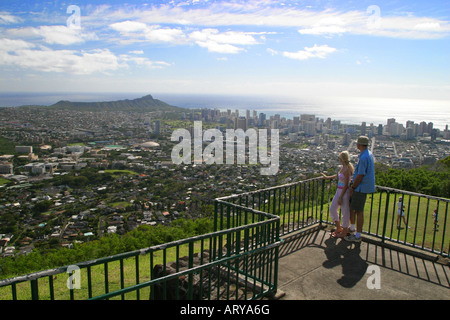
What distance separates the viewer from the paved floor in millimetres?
4754

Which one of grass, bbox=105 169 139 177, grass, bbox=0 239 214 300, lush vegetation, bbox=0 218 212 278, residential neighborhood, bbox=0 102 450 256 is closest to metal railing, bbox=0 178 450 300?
grass, bbox=0 239 214 300

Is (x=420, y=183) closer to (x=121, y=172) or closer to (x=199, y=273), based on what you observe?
(x=199, y=273)

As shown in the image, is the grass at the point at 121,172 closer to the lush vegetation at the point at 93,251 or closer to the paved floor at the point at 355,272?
the lush vegetation at the point at 93,251

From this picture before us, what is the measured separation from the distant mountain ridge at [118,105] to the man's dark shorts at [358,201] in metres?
109

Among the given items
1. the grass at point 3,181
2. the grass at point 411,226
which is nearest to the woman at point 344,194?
the grass at point 411,226

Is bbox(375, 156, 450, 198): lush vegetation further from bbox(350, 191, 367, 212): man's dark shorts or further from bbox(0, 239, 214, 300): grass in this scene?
bbox(0, 239, 214, 300): grass

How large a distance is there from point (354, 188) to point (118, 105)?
123 metres

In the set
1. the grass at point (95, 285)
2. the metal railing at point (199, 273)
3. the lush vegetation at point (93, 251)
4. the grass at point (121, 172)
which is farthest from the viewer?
the grass at point (121, 172)

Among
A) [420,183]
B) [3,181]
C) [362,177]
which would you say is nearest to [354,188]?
[362,177]

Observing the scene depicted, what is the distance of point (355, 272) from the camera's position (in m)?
5.38

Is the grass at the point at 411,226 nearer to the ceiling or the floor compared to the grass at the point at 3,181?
nearer to the ceiling

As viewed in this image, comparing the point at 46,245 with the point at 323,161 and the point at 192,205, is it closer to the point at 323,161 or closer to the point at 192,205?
the point at 192,205

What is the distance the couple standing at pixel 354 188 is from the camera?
6211 mm
